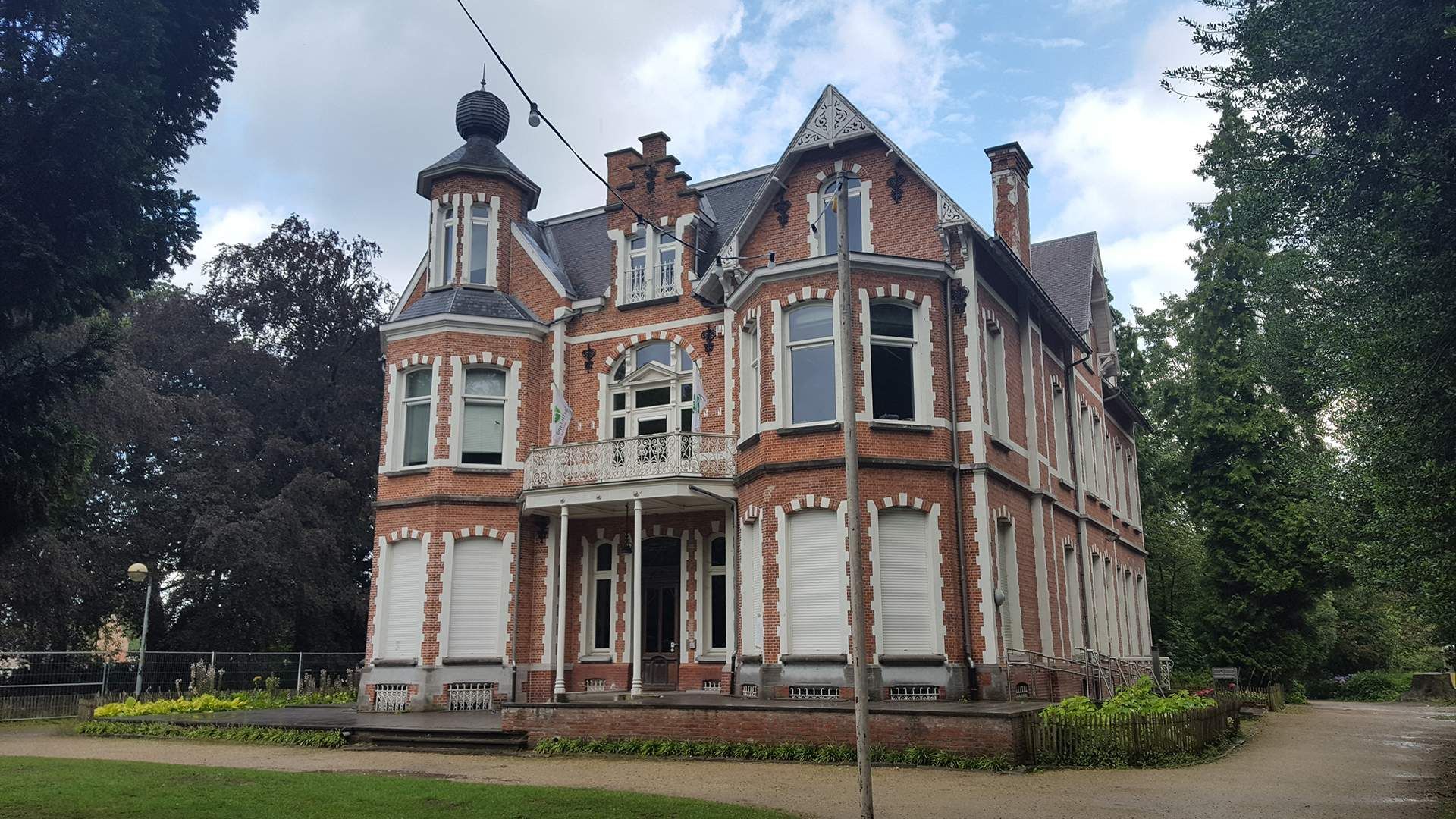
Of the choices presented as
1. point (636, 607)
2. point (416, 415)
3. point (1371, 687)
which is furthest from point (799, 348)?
point (1371, 687)

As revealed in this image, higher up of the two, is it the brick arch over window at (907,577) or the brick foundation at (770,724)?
the brick arch over window at (907,577)

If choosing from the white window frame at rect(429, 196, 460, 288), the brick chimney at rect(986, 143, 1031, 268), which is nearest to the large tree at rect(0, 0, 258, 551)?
the white window frame at rect(429, 196, 460, 288)

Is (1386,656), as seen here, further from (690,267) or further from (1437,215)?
(1437,215)

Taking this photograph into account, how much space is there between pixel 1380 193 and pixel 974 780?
7.96 meters

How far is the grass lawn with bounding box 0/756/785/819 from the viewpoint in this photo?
415 inches

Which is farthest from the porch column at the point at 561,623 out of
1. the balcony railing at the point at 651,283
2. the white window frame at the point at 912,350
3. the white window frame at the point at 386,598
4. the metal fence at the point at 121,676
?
the metal fence at the point at 121,676

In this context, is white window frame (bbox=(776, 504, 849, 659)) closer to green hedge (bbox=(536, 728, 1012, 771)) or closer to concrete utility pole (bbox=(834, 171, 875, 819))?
green hedge (bbox=(536, 728, 1012, 771))

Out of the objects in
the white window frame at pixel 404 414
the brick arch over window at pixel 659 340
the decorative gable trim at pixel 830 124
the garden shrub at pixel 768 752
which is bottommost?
the garden shrub at pixel 768 752

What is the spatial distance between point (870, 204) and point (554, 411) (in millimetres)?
7900

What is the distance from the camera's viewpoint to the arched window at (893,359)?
1938 cm

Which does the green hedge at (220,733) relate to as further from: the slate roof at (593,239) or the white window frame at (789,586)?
the slate roof at (593,239)

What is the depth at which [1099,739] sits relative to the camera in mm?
14242

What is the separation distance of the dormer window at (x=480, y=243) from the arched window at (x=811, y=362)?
27.9ft

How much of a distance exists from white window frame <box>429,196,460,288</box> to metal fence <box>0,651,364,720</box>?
35.4ft
